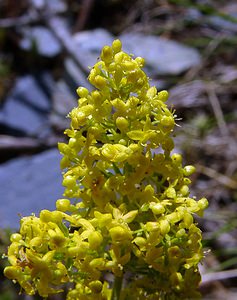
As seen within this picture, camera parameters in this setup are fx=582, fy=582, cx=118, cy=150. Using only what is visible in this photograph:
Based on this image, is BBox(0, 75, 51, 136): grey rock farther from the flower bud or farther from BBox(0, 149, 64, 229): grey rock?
the flower bud

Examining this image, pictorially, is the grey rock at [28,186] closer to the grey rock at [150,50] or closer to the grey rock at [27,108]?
the grey rock at [27,108]

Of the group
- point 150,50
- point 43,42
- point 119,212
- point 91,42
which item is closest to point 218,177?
point 150,50

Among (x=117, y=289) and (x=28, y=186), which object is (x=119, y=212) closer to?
(x=117, y=289)

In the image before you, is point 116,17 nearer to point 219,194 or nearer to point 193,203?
point 219,194

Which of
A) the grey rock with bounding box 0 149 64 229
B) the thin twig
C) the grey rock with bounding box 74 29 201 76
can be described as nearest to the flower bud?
the grey rock with bounding box 0 149 64 229

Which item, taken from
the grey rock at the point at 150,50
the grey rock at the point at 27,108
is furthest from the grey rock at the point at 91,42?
the grey rock at the point at 27,108

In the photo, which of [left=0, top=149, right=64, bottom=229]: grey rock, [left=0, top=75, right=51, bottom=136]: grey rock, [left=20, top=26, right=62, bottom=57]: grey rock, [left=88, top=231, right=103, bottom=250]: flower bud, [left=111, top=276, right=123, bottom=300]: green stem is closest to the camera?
[left=88, top=231, right=103, bottom=250]: flower bud

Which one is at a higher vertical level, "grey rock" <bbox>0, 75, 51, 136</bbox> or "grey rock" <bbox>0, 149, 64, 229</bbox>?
"grey rock" <bbox>0, 75, 51, 136</bbox>

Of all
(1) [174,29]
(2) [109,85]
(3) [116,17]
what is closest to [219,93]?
(1) [174,29]
